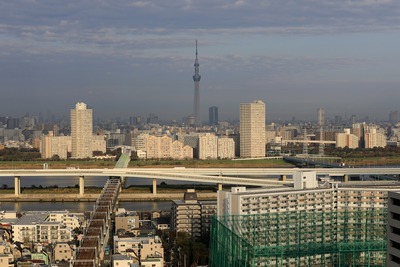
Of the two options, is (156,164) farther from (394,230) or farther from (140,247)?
(394,230)

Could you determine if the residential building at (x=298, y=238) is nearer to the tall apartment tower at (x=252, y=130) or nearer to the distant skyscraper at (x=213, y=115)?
the tall apartment tower at (x=252, y=130)

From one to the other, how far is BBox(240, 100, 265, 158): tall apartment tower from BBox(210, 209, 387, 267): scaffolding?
17722 millimetres

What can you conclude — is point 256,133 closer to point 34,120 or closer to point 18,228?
point 18,228

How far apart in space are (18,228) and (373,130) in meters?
21.7

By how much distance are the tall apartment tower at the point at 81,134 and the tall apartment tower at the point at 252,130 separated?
496 centimetres

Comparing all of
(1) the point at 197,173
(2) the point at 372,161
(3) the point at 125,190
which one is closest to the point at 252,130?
(2) the point at 372,161

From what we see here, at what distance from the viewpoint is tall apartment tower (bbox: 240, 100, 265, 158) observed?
81.7ft

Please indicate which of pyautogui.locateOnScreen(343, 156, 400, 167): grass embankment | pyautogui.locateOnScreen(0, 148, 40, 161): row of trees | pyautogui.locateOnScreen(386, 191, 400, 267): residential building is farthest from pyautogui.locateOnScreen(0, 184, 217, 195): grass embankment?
pyautogui.locateOnScreen(386, 191, 400, 267): residential building

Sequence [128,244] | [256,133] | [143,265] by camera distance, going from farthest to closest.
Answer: [256,133] → [128,244] → [143,265]

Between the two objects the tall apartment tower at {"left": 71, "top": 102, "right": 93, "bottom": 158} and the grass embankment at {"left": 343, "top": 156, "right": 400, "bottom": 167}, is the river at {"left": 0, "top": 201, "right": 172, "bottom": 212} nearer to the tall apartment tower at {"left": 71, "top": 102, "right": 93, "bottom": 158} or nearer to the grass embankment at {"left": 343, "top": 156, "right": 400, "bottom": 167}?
the grass embankment at {"left": 343, "top": 156, "right": 400, "bottom": 167}

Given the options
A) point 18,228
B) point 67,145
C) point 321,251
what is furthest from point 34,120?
point 321,251

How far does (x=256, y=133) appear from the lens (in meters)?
25.2

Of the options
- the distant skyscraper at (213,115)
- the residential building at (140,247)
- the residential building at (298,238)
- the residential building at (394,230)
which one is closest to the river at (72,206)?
the residential building at (140,247)

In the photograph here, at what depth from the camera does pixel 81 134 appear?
81.9 ft
